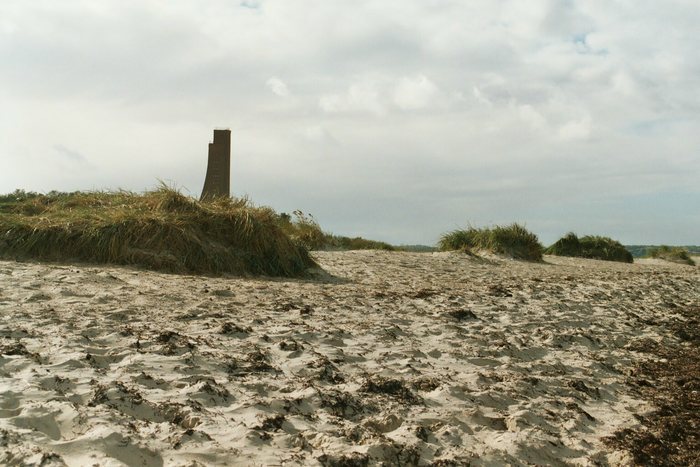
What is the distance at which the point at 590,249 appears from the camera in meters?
19.2

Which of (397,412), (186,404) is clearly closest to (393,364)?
(397,412)

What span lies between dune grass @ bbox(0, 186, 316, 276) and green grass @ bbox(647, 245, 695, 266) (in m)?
16.3

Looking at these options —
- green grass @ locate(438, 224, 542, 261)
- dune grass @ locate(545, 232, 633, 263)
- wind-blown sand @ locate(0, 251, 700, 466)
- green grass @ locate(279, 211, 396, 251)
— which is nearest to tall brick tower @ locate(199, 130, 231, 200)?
green grass @ locate(279, 211, 396, 251)

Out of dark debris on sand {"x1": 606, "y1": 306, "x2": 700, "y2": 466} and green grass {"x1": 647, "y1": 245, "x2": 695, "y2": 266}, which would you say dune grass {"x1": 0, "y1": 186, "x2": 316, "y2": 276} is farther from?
green grass {"x1": 647, "y1": 245, "x2": 695, "y2": 266}

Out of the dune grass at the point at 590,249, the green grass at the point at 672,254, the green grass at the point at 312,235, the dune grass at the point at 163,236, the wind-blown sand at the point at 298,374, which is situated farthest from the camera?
the green grass at the point at 672,254

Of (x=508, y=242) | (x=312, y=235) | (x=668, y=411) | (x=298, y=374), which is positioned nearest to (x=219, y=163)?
(x=312, y=235)

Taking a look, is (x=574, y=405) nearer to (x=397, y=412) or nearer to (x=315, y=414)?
(x=397, y=412)

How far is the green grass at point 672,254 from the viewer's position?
20.9 metres

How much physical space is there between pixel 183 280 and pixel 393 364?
10.1 ft

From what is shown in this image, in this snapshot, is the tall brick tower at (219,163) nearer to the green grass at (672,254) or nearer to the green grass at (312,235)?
the green grass at (312,235)

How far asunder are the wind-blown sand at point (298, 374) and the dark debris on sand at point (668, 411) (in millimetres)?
93

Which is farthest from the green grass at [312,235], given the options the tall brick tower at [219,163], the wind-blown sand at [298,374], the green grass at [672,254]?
the green grass at [672,254]

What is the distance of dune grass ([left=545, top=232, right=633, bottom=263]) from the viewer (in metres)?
18.6

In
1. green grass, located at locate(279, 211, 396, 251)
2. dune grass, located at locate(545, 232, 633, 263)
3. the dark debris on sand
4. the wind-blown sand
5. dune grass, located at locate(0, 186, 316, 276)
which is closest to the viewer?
the wind-blown sand
